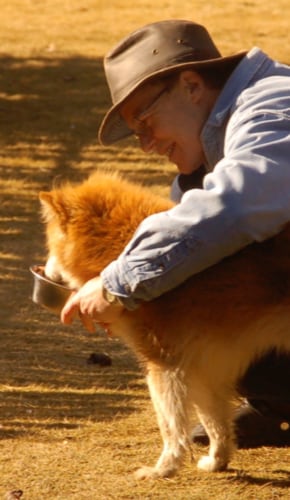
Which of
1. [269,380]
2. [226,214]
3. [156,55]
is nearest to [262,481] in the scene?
[269,380]

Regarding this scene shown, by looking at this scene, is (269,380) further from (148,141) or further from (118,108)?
(118,108)

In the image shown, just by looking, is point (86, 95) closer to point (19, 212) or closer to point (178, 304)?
point (19, 212)

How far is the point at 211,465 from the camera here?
425 centimetres

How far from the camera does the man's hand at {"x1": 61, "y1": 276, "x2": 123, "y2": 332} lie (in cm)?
366

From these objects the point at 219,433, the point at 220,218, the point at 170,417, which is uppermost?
the point at 220,218

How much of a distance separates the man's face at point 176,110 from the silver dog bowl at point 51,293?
677 millimetres

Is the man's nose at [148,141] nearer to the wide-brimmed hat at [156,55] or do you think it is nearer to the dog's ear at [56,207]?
the wide-brimmed hat at [156,55]

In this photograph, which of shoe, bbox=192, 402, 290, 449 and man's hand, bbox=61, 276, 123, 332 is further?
shoe, bbox=192, 402, 290, 449

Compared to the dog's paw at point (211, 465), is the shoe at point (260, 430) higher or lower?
lower

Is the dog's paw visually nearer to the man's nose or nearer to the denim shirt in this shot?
the denim shirt

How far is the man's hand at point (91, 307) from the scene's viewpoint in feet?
12.0

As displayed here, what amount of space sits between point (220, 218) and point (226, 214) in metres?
0.02

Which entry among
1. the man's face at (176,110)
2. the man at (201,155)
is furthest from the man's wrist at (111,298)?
the man's face at (176,110)

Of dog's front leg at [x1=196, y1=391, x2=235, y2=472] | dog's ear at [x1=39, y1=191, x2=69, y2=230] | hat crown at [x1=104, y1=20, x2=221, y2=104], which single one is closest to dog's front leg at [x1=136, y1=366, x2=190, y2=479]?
dog's front leg at [x1=196, y1=391, x2=235, y2=472]
